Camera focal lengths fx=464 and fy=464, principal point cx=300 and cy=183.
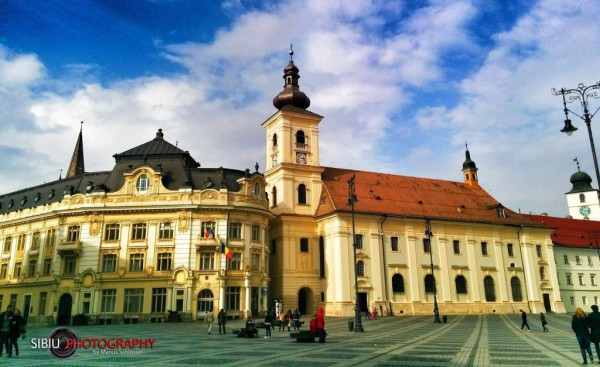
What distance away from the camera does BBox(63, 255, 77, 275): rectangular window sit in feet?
146

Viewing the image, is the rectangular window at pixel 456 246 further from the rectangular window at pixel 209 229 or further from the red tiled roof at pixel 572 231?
the rectangular window at pixel 209 229

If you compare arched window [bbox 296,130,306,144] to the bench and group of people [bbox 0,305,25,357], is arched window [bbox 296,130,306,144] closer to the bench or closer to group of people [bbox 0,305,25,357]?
the bench

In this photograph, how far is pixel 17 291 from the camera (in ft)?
158

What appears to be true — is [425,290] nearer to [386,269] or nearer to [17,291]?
[386,269]

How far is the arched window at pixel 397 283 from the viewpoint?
5309 cm

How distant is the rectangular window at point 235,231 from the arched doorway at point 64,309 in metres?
15.9

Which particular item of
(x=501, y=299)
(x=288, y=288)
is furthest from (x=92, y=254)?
(x=501, y=299)

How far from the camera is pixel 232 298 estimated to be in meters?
44.2

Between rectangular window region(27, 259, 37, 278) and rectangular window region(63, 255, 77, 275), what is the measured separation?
5.53m

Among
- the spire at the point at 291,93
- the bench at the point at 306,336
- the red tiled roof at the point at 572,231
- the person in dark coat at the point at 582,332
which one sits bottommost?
the bench at the point at 306,336

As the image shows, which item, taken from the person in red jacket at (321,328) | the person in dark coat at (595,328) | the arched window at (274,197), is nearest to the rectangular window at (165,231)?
the arched window at (274,197)

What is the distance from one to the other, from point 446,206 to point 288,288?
79.9ft

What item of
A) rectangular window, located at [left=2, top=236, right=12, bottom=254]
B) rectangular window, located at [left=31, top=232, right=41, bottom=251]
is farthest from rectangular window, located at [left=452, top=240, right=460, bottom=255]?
rectangular window, located at [left=2, top=236, right=12, bottom=254]

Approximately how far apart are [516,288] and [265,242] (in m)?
34.8
